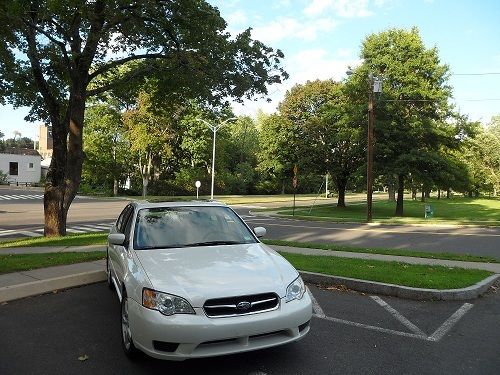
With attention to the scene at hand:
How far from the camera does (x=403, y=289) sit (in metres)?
6.86

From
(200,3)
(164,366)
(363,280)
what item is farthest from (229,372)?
(200,3)

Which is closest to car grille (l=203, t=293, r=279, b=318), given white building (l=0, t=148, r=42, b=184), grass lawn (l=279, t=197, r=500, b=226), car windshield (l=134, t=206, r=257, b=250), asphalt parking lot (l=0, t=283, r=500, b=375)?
asphalt parking lot (l=0, t=283, r=500, b=375)

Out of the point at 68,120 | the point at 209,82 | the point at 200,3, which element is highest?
the point at 200,3

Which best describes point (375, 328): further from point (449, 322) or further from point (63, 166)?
point (63, 166)

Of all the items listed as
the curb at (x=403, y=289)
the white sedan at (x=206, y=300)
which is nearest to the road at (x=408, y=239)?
the curb at (x=403, y=289)

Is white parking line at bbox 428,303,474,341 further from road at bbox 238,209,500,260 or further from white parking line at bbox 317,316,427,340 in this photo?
road at bbox 238,209,500,260

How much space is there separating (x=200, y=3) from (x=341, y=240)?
372 inches

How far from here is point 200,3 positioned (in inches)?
515

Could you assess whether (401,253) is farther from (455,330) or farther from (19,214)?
(19,214)

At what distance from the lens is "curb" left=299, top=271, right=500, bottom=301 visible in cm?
673

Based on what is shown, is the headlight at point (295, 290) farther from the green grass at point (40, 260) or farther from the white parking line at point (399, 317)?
the green grass at point (40, 260)

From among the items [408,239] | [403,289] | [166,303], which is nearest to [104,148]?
[408,239]

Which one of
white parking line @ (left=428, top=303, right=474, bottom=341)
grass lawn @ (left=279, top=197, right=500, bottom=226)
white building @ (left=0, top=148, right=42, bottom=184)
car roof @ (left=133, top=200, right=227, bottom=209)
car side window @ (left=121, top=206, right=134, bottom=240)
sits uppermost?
white building @ (left=0, top=148, right=42, bottom=184)

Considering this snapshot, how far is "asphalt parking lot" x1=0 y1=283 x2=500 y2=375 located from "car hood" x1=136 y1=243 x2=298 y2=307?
77 cm
